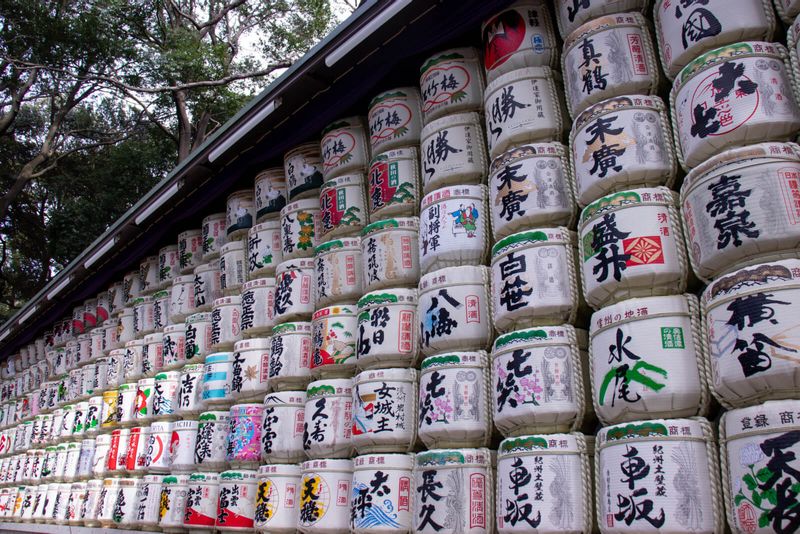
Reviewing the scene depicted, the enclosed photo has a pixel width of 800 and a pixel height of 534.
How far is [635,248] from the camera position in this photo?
3295mm

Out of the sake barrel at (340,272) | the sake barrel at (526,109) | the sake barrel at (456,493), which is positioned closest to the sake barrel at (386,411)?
the sake barrel at (456,493)

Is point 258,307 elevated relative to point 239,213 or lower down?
lower down

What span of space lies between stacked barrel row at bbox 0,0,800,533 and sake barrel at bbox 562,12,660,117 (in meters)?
0.01

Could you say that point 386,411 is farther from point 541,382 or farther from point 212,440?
point 212,440

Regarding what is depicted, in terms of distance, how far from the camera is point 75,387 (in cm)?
938

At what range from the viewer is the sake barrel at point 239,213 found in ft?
22.4

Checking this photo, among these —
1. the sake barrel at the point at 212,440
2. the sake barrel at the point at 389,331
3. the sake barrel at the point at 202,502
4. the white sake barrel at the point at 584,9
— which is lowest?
the sake barrel at the point at 202,502

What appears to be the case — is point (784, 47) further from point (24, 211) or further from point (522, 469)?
point (24, 211)

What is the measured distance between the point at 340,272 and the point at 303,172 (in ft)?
4.42

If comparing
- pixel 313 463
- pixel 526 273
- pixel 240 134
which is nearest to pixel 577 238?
pixel 526 273

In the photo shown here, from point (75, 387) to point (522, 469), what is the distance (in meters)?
7.89

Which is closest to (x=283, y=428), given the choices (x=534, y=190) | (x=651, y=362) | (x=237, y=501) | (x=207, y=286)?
(x=237, y=501)

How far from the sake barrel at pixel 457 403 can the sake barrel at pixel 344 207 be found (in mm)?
1708

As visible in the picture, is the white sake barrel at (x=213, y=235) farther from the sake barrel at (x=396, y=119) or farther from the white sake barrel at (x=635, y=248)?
the white sake barrel at (x=635, y=248)
